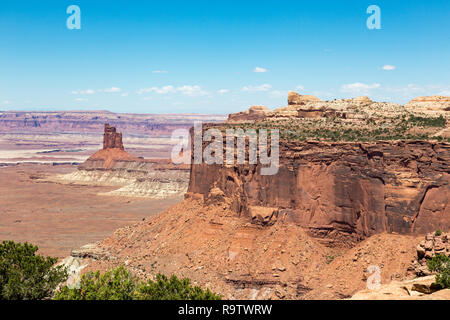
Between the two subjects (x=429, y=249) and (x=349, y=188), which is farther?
(x=349, y=188)

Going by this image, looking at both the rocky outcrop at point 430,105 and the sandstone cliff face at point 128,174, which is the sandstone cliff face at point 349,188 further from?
the sandstone cliff face at point 128,174

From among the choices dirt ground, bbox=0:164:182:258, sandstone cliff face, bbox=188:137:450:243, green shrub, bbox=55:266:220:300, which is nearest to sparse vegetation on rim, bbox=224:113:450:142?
sandstone cliff face, bbox=188:137:450:243

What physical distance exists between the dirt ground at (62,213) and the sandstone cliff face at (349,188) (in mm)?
40894

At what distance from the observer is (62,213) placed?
119000mm

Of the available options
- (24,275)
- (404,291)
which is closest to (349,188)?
(404,291)

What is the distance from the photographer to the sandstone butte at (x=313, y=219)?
39.2 meters

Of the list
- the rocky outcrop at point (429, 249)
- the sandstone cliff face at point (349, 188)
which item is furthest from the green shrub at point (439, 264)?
the sandstone cliff face at point (349, 188)

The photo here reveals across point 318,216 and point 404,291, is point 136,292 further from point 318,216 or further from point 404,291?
point 318,216

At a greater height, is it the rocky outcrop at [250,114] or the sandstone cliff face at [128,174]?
the rocky outcrop at [250,114]

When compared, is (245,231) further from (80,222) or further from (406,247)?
(80,222)

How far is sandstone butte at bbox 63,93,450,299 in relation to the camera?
39.2 metres

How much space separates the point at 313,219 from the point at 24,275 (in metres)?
25.0
